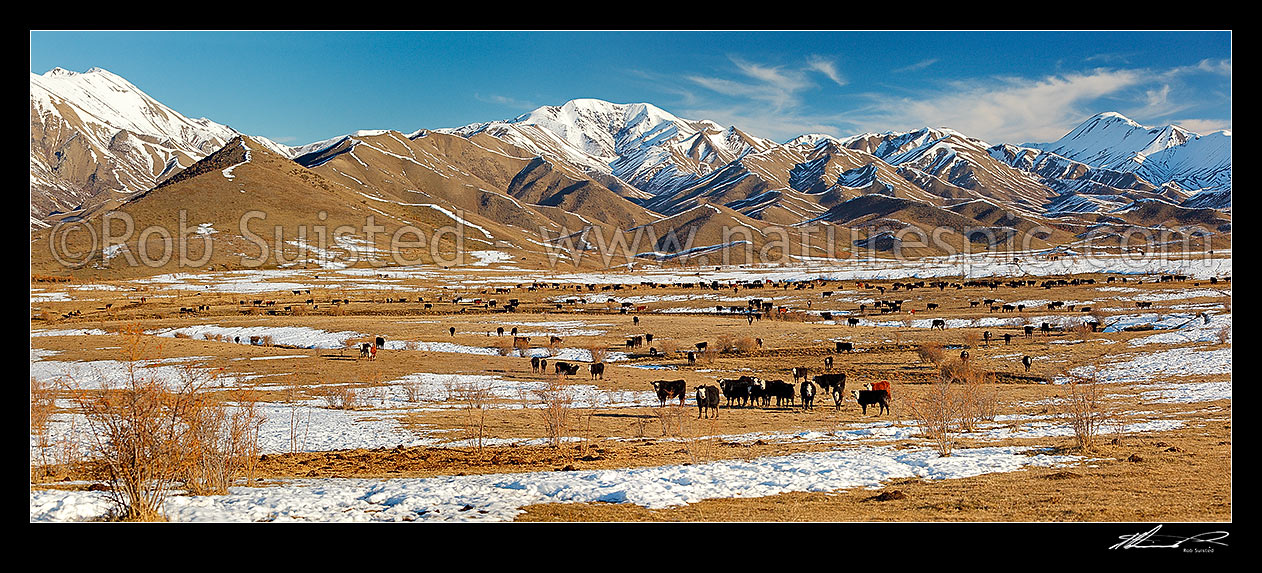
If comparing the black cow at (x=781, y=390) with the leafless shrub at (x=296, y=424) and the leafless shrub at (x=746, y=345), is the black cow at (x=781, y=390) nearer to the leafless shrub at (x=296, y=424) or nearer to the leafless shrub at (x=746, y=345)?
the leafless shrub at (x=296, y=424)

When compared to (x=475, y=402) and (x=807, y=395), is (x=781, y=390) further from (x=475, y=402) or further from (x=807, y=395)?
(x=475, y=402)

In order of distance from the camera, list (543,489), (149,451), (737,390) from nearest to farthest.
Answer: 1. (149,451)
2. (543,489)
3. (737,390)

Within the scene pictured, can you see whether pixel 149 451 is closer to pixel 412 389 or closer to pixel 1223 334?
pixel 412 389

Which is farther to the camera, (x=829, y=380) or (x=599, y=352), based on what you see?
(x=599, y=352)

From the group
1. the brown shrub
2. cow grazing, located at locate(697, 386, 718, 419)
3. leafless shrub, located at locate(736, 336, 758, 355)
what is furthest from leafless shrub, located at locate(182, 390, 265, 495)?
leafless shrub, located at locate(736, 336, 758, 355)

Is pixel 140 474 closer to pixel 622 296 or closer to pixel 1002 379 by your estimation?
pixel 1002 379

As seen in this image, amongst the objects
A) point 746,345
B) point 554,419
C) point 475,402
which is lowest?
point 475,402

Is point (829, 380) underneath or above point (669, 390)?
above

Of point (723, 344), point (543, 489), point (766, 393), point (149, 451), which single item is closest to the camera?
point (149, 451)
